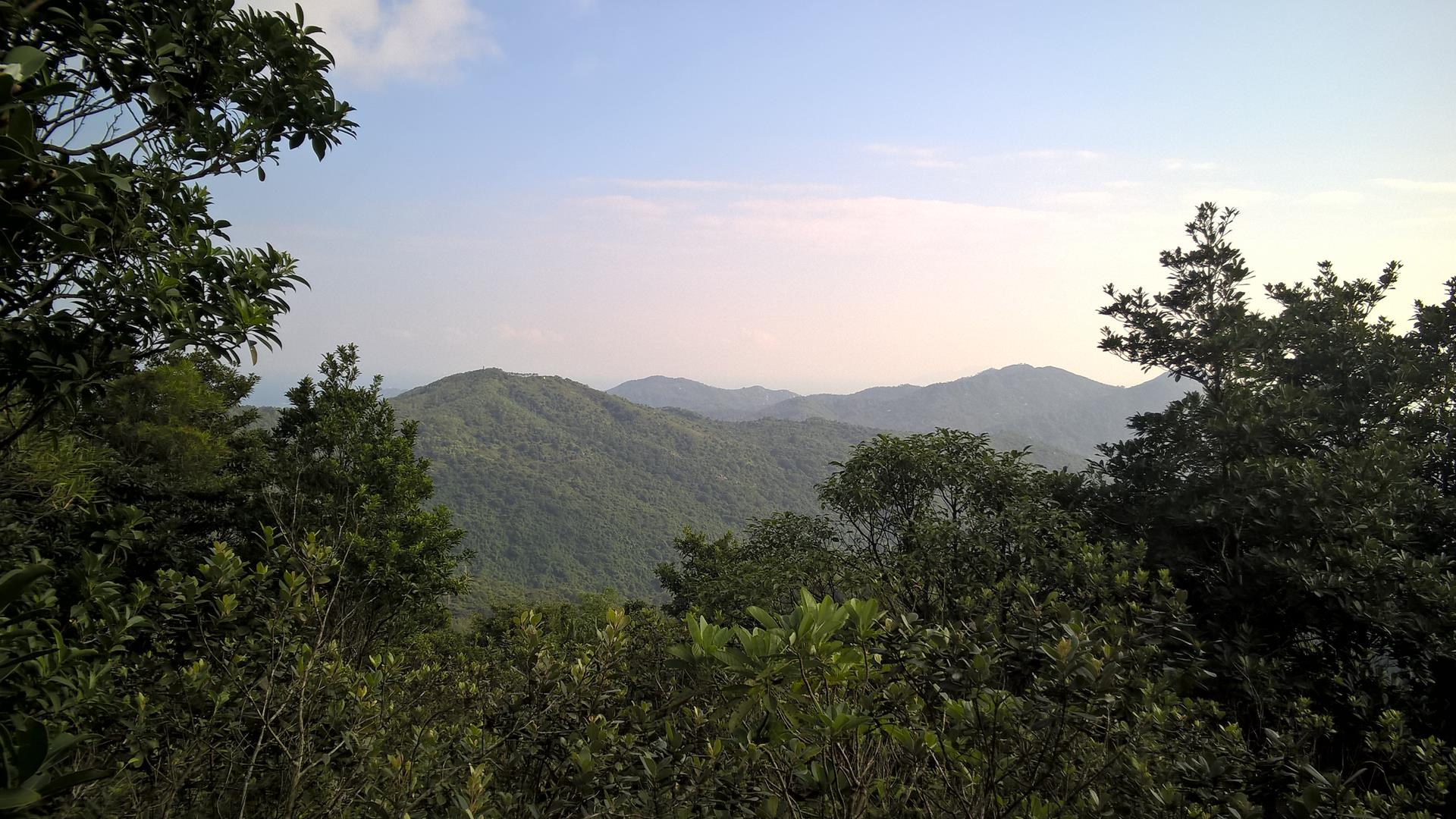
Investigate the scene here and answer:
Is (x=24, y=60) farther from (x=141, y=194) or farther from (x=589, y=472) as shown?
(x=589, y=472)

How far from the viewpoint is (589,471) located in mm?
128250

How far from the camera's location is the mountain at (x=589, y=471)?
96062 mm

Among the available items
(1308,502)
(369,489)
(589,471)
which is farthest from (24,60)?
(589,471)

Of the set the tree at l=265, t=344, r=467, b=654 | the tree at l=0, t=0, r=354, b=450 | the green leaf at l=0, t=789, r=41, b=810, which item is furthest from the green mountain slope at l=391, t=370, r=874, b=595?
the green leaf at l=0, t=789, r=41, b=810

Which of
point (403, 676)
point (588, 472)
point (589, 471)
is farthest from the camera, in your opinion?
point (589, 471)

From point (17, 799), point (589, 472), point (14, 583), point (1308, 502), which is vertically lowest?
point (589, 472)

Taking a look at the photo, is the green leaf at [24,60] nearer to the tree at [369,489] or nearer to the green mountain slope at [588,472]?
the tree at [369,489]

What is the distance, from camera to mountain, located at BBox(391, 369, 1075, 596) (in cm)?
9606

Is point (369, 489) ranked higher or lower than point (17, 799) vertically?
lower

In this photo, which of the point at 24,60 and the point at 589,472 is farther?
the point at 589,472

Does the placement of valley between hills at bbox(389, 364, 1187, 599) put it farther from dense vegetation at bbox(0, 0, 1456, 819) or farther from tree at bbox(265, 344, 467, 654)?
dense vegetation at bbox(0, 0, 1456, 819)

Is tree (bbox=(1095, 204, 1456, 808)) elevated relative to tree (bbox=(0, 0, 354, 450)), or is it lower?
lower

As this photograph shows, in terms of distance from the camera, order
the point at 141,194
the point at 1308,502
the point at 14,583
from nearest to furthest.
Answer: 1. the point at 14,583
2. the point at 141,194
3. the point at 1308,502

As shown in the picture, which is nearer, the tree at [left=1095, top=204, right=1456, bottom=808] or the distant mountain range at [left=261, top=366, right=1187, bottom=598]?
the tree at [left=1095, top=204, right=1456, bottom=808]
